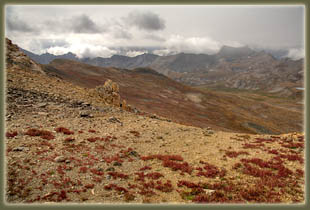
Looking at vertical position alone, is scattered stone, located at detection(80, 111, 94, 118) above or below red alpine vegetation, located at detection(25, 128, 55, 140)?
above

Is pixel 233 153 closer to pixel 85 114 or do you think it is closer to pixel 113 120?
pixel 113 120

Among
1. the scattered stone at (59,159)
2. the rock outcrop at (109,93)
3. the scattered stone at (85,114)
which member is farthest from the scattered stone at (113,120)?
the rock outcrop at (109,93)

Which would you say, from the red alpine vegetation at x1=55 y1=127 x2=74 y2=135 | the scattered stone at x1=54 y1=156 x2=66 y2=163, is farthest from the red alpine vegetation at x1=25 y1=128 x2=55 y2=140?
the scattered stone at x1=54 y1=156 x2=66 y2=163

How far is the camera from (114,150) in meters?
17.2

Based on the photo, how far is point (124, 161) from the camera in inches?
608

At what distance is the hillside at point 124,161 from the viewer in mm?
10602

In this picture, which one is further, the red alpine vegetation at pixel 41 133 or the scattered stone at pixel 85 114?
the scattered stone at pixel 85 114

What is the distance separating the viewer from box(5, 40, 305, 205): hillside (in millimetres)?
10602

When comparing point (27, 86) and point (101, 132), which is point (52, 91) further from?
point (101, 132)

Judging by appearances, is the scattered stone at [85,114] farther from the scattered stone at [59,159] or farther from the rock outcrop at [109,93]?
the rock outcrop at [109,93]

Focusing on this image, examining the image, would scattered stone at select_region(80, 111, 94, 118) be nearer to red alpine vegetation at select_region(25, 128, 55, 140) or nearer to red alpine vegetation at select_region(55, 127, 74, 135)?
red alpine vegetation at select_region(55, 127, 74, 135)

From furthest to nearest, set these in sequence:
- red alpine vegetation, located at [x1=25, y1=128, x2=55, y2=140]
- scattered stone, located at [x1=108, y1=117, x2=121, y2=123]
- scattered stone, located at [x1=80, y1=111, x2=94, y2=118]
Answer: scattered stone, located at [x1=108, y1=117, x2=121, y2=123] → scattered stone, located at [x1=80, y1=111, x2=94, y2=118] → red alpine vegetation, located at [x1=25, y1=128, x2=55, y2=140]

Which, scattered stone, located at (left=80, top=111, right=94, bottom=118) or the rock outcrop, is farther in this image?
the rock outcrop

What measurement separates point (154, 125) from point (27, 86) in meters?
20.3
